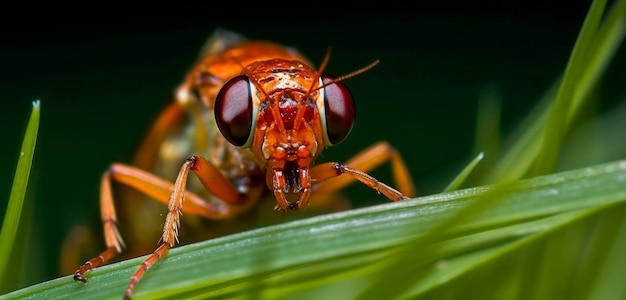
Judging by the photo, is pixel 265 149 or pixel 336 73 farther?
pixel 336 73

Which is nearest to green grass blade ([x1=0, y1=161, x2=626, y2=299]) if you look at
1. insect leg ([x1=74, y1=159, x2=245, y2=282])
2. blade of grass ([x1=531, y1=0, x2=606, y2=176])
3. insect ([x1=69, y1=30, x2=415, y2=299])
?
blade of grass ([x1=531, y1=0, x2=606, y2=176])

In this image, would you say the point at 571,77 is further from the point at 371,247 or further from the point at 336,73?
the point at 336,73

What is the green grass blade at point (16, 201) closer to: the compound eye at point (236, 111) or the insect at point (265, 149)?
the insect at point (265, 149)

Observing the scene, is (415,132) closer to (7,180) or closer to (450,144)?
(450,144)

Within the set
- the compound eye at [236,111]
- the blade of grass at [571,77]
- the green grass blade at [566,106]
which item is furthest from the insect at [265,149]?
the blade of grass at [571,77]

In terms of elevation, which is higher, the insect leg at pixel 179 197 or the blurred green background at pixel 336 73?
the blurred green background at pixel 336 73

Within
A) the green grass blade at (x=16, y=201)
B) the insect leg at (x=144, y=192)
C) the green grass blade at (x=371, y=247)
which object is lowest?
the green grass blade at (x=371, y=247)

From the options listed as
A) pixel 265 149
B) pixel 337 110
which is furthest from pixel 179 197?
pixel 337 110
